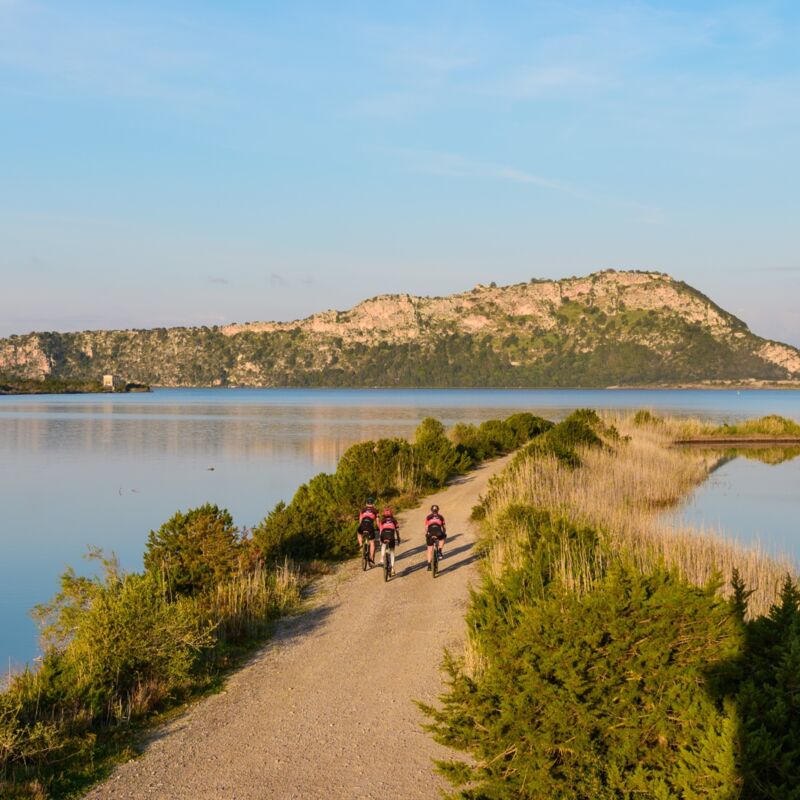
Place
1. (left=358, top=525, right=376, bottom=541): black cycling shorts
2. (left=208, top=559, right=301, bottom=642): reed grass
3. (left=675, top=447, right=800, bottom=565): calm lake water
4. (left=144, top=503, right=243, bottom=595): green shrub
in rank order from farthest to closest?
1. (left=675, top=447, right=800, bottom=565): calm lake water
2. (left=358, top=525, right=376, bottom=541): black cycling shorts
3. (left=144, top=503, right=243, bottom=595): green shrub
4. (left=208, top=559, right=301, bottom=642): reed grass

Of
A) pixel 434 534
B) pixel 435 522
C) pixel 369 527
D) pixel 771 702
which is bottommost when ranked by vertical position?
pixel 369 527

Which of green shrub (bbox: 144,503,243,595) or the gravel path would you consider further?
green shrub (bbox: 144,503,243,595)

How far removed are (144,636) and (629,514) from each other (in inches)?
536

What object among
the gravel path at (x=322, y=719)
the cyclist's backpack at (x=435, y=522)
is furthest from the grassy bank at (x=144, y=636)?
the cyclist's backpack at (x=435, y=522)

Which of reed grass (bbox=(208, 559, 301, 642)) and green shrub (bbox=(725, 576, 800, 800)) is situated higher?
green shrub (bbox=(725, 576, 800, 800))

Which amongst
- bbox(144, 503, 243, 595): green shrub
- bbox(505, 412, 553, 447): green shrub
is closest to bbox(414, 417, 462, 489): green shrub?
bbox(505, 412, 553, 447): green shrub

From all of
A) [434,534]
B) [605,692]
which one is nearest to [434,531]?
[434,534]

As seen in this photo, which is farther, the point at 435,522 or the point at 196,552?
the point at 435,522

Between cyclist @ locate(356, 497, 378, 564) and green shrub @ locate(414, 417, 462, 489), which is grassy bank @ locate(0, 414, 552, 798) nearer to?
cyclist @ locate(356, 497, 378, 564)

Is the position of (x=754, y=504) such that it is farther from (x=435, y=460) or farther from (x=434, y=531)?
(x=434, y=531)

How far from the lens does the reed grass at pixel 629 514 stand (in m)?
12.2

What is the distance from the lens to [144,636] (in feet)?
35.5

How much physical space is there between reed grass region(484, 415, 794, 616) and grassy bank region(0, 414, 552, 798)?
163 inches

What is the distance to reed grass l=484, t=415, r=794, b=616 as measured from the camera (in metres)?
Answer: 12.2
